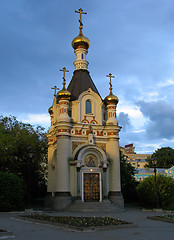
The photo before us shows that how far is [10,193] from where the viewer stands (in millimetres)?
18344

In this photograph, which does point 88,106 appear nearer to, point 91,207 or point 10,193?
point 91,207

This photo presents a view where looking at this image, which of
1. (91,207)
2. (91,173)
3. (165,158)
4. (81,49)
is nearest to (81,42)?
(81,49)

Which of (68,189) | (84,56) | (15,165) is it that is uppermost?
(84,56)

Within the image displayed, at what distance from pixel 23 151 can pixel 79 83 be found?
31.0ft

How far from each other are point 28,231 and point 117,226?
3.42m

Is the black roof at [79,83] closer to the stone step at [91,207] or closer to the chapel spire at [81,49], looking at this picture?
the chapel spire at [81,49]

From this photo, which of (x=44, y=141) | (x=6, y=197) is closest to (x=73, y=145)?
(x=6, y=197)

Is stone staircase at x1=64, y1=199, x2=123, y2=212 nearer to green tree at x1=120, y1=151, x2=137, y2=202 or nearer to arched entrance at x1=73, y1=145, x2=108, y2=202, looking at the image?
arched entrance at x1=73, y1=145, x2=108, y2=202

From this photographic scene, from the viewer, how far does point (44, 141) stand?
30797mm

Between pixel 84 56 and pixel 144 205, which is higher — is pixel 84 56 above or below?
above

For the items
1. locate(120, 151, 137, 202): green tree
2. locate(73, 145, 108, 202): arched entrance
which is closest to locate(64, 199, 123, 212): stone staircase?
locate(73, 145, 108, 202): arched entrance

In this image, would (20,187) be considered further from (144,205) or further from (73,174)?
(144,205)

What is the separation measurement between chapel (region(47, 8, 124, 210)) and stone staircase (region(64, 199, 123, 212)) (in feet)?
1.68

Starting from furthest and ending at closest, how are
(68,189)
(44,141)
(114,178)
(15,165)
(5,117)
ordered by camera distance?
1. (44,141)
2. (5,117)
3. (15,165)
4. (114,178)
5. (68,189)
